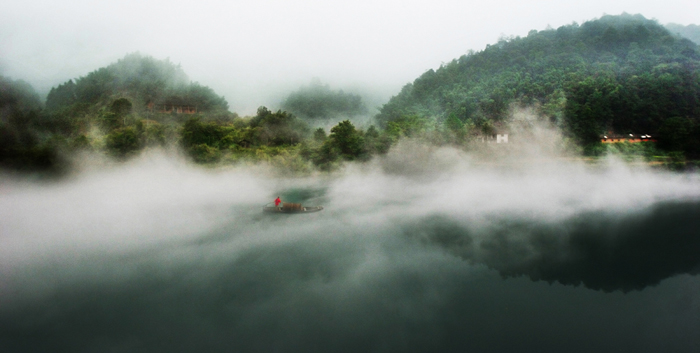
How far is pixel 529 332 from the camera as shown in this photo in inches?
305

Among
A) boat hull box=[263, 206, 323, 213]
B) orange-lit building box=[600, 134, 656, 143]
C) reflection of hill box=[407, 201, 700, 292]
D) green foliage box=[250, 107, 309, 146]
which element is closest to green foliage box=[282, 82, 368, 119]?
green foliage box=[250, 107, 309, 146]

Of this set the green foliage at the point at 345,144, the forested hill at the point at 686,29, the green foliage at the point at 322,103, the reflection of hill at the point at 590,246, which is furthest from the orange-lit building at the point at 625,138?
the forested hill at the point at 686,29

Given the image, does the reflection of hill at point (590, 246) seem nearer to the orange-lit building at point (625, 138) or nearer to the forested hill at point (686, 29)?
the orange-lit building at point (625, 138)

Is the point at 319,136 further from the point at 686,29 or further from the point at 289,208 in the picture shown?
the point at 686,29

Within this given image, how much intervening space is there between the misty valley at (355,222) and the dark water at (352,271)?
7 cm

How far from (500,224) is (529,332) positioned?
22.9ft

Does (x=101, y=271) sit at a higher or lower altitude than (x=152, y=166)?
lower

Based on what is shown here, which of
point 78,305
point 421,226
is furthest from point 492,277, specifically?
point 78,305

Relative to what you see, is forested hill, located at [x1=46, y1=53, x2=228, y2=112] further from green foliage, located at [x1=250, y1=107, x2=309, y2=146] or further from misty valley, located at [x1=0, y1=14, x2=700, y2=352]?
green foliage, located at [x1=250, y1=107, x2=309, y2=146]

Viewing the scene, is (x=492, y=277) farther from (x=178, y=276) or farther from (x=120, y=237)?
(x=120, y=237)

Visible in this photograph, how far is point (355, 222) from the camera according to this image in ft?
47.0

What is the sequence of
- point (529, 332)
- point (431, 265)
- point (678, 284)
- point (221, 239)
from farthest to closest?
1. point (221, 239)
2. point (431, 265)
3. point (678, 284)
4. point (529, 332)

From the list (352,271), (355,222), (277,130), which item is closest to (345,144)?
(277,130)

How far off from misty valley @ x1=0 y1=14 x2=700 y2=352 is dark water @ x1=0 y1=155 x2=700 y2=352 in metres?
0.07
